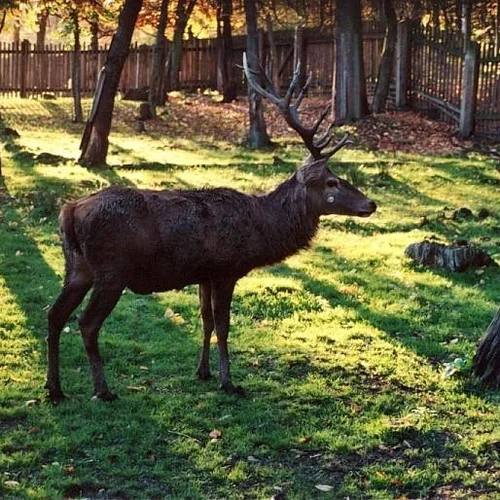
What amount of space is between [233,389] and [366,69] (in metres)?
23.1

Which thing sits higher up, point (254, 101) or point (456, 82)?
point (456, 82)

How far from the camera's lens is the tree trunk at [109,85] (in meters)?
17.7

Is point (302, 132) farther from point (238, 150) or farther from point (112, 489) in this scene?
point (238, 150)

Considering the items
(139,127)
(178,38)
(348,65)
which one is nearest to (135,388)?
(348,65)

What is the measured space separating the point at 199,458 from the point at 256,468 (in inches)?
15.3

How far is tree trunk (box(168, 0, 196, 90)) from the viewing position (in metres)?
31.5

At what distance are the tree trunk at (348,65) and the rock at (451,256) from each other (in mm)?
12768

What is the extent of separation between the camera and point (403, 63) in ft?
81.0

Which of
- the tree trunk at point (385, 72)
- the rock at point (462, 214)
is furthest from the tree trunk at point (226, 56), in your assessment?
the rock at point (462, 214)

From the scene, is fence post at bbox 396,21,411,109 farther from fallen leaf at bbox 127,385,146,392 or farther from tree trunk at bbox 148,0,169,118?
fallen leaf at bbox 127,385,146,392

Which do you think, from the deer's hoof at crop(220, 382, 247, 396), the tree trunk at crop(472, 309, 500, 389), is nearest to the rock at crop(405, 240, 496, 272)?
the tree trunk at crop(472, 309, 500, 389)

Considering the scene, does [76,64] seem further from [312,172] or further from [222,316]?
[222,316]

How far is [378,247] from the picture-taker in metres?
11.8

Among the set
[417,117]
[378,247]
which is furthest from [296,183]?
[417,117]
